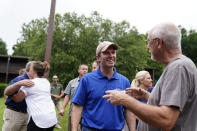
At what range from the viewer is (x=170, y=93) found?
5.53 feet

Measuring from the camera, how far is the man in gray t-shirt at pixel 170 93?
167 cm

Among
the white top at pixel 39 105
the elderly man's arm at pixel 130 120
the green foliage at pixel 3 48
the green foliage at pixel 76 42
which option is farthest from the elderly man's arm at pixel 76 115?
the green foliage at pixel 3 48

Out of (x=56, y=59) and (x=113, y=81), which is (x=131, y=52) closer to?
(x=56, y=59)

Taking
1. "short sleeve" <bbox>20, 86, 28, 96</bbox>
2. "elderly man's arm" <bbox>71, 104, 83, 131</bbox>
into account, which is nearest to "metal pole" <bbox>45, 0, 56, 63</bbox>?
"short sleeve" <bbox>20, 86, 28, 96</bbox>

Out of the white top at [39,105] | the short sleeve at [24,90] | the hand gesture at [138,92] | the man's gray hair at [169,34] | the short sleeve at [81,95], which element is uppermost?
the man's gray hair at [169,34]

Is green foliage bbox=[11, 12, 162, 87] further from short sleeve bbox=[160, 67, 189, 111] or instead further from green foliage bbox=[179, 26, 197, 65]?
green foliage bbox=[179, 26, 197, 65]

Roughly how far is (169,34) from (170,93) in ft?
1.59

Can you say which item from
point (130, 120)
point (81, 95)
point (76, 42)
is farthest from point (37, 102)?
point (76, 42)

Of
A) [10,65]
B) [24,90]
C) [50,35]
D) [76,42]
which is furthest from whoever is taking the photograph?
[10,65]

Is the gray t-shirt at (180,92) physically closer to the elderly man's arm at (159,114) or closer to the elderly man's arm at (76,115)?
the elderly man's arm at (159,114)

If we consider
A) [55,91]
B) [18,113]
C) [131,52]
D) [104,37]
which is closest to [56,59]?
[104,37]

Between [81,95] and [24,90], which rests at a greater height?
[81,95]

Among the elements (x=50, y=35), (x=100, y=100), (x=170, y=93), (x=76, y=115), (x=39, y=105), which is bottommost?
(x=39, y=105)

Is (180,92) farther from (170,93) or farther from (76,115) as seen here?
(76,115)
